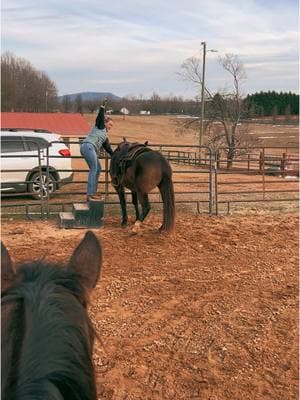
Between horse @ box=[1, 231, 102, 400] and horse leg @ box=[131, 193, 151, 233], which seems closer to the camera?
horse @ box=[1, 231, 102, 400]

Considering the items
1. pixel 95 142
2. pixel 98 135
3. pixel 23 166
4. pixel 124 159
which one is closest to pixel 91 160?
pixel 95 142

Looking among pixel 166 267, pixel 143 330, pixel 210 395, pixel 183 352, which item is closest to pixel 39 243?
pixel 166 267

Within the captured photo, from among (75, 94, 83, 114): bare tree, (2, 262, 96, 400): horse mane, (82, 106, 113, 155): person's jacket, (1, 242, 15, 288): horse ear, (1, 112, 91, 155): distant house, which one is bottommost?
(2, 262, 96, 400): horse mane

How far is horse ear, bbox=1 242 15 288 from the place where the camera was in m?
1.41

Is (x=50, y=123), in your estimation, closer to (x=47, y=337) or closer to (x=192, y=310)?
(x=192, y=310)

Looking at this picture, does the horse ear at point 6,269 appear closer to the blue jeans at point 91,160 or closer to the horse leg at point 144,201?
the horse leg at point 144,201

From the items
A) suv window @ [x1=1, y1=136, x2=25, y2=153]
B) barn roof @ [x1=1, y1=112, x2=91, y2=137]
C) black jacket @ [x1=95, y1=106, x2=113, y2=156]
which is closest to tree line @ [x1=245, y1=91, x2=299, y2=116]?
barn roof @ [x1=1, y1=112, x2=91, y2=137]

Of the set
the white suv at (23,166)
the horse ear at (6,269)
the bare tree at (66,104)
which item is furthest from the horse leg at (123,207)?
the bare tree at (66,104)

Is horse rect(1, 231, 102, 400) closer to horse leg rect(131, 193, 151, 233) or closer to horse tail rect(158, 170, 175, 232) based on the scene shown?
horse tail rect(158, 170, 175, 232)

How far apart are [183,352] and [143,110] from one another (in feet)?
210

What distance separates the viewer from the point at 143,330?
386cm

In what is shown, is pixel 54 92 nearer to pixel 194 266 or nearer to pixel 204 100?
pixel 204 100

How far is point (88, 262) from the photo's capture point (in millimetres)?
1571

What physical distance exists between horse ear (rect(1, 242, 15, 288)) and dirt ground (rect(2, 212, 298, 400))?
5.68 feet
